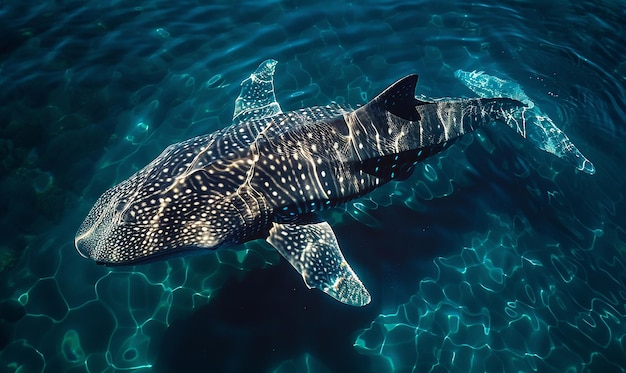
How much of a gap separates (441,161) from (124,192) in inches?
265

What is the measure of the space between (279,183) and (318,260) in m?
1.35

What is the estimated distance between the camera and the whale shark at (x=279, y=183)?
549 cm

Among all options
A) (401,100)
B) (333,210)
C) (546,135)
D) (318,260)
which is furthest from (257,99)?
(546,135)

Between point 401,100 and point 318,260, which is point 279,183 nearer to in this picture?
point 318,260

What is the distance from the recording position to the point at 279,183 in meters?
6.36

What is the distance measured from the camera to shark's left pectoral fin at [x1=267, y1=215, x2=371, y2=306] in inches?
246

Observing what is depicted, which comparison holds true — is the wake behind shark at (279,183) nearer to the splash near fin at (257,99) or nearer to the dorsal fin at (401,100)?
the dorsal fin at (401,100)

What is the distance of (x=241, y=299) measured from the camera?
7277mm

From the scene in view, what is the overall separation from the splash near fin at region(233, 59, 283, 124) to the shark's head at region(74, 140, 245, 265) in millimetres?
2645

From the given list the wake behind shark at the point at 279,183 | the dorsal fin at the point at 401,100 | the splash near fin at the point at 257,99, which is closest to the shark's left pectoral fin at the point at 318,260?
the wake behind shark at the point at 279,183

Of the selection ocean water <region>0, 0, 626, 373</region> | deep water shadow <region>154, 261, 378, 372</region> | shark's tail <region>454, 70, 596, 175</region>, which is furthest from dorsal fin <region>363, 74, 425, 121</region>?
deep water shadow <region>154, 261, 378, 372</region>

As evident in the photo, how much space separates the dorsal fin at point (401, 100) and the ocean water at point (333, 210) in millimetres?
2111

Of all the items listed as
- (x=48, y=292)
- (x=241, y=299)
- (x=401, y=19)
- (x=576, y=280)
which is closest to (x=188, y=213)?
(x=241, y=299)

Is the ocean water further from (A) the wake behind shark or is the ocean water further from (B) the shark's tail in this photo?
(A) the wake behind shark
